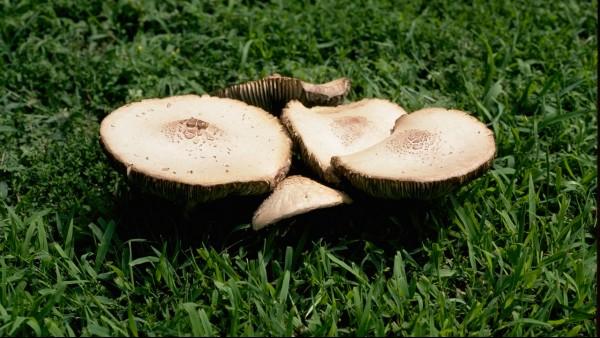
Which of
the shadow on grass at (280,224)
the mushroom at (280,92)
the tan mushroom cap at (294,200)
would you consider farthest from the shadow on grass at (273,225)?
the mushroom at (280,92)

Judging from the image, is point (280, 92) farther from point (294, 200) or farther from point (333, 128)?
point (294, 200)

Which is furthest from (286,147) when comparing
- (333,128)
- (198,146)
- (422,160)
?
(422,160)

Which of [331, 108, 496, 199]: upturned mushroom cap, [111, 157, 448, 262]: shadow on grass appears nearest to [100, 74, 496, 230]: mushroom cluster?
[331, 108, 496, 199]: upturned mushroom cap

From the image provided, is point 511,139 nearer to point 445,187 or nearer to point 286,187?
point 445,187

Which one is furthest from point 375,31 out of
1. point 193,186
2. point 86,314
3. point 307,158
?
point 86,314

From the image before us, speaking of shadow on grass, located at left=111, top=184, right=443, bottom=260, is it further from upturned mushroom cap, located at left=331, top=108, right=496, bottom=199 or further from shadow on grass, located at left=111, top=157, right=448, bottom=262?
upturned mushroom cap, located at left=331, top=108, right=496, bottom=199

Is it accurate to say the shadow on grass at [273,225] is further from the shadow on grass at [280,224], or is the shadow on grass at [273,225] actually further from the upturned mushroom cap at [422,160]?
the upturned mushroom cap at [422,160]
